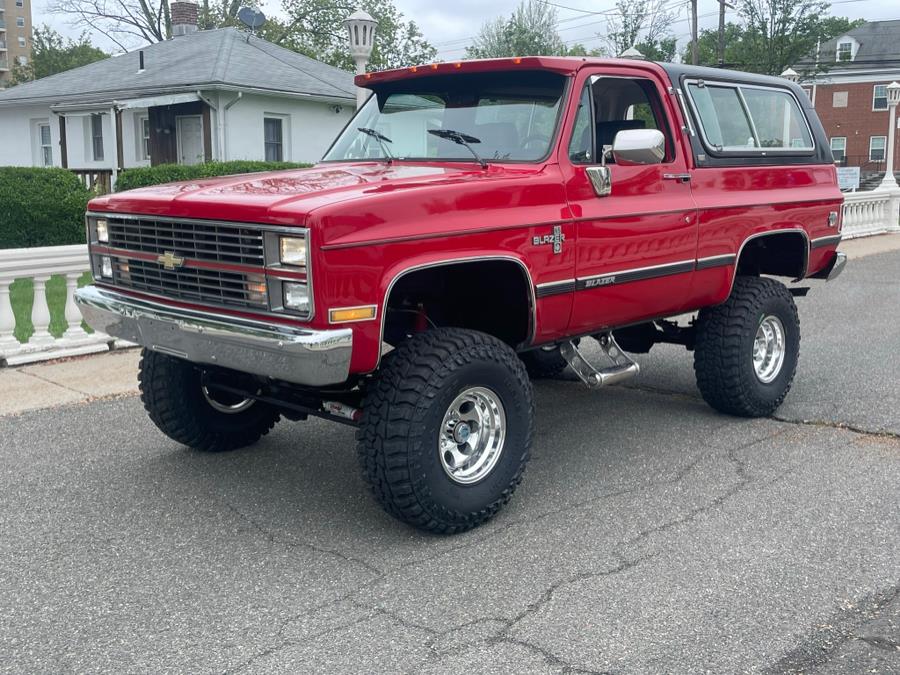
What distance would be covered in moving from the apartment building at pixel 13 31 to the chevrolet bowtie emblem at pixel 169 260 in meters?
118

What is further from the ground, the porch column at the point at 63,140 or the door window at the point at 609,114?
the porch column at the point at 63,140

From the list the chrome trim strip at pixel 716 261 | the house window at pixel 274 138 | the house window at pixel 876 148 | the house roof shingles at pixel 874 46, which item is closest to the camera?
the chrome trim strip at pixel 716 261

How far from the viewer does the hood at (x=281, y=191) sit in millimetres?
3904

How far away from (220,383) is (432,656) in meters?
2.17

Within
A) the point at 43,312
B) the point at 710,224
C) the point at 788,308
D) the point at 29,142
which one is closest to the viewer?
the point at 710,224

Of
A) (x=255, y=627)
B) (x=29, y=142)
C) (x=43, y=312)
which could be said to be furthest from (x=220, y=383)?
(x=29, y=142)

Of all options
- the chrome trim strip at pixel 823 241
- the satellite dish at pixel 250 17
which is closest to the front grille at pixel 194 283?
the chrome trim strip at pixel 823 241

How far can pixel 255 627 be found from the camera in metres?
3.50

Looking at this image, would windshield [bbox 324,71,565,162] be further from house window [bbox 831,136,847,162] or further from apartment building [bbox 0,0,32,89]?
apartment building [bbox 0,0,32,89]

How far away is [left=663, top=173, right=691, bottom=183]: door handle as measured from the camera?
538 centimetres

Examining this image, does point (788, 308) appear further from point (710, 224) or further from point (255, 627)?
point (255, 627)

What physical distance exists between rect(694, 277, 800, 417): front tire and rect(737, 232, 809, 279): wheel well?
10.4 inches

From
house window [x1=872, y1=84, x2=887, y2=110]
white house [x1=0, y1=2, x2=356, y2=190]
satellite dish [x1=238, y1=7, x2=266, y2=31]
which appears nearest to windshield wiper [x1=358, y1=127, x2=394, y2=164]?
white house [x1=0, y1=2, x2=356, y2=190]

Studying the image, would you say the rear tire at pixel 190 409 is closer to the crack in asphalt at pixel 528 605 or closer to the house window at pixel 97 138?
the crack in asphalt at pixel 528 605
